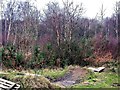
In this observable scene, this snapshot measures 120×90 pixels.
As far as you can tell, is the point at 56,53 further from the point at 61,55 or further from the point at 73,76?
the point at 73,76

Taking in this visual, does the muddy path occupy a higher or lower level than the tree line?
lower

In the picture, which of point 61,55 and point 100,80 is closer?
point 100,80

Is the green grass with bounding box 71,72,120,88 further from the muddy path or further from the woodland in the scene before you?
the muddy path

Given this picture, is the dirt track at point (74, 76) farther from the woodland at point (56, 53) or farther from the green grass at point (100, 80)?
the green grass at point (100, 80)

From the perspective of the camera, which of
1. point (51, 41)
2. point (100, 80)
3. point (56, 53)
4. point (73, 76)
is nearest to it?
point (100, 80)

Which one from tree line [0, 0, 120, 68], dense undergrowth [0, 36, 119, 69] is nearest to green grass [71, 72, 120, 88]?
dense undergrowth [0, 36, 119, 69]

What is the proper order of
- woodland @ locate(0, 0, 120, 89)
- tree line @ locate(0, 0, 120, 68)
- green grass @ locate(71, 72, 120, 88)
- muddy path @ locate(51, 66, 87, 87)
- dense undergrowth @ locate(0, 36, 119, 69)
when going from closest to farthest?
green grass @ locate(71, 72, 120, 88)
woodland @ locate(0, 0, 120, 89)
muddy path @ locate(51, 66, 87, 87)
dense undergrowth @ locate(0, 36, 119, 69)
tree line @ locate(0, 0, 120, 68)

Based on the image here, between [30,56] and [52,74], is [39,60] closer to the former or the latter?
[30,56]

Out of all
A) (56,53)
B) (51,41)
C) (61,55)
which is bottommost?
(61,55)

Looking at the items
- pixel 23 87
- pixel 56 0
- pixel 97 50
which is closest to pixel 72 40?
pixel 97 50

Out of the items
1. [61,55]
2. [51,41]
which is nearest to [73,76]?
[61,55]

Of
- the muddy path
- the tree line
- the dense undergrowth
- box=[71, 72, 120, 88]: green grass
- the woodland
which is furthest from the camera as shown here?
the tree line

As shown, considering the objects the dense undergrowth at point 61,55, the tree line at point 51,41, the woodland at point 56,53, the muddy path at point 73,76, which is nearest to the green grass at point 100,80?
the woodland at point 56,53

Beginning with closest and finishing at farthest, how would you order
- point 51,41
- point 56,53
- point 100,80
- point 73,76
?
1. point 100,80
2. point 73,76
3. point 56,53
4. point 51,41
